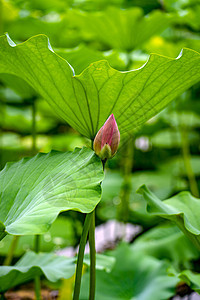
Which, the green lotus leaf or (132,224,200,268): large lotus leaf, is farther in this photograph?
(132,224,200,268): large lotus leaf

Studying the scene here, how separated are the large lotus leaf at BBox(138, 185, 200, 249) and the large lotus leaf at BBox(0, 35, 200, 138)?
0.11m

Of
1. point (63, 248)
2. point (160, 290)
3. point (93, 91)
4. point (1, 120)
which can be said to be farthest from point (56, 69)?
point (1, 120)

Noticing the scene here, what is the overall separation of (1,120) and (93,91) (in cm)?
118

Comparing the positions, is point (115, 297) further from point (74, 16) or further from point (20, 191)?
point (74, 16)

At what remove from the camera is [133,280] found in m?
0.89

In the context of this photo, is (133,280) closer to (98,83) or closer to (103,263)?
(103,263)

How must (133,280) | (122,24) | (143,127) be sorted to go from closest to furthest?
1. (133,280)
2. (122,24)
3. (143,127)

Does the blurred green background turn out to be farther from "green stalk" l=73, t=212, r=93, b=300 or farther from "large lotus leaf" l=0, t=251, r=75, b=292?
"green stalk" l=73, t=212, r=93, b=300

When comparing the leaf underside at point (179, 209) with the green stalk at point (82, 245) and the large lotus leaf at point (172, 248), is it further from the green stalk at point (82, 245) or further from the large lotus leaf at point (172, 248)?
the large lotus leaf at point (172, 248)

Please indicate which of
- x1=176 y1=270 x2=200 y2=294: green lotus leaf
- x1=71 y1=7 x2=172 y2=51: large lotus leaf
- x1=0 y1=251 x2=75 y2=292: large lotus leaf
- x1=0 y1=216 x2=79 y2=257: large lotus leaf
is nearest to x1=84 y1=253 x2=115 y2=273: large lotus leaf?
x1=0 y1=251 x2=75 y2=292: large lotus leaf

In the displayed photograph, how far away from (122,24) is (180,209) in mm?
768

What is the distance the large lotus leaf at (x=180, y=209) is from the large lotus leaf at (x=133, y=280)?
23 cm

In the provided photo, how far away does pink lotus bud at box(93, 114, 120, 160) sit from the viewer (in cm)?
44

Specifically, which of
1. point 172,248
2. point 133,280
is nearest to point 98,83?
point 133,280
